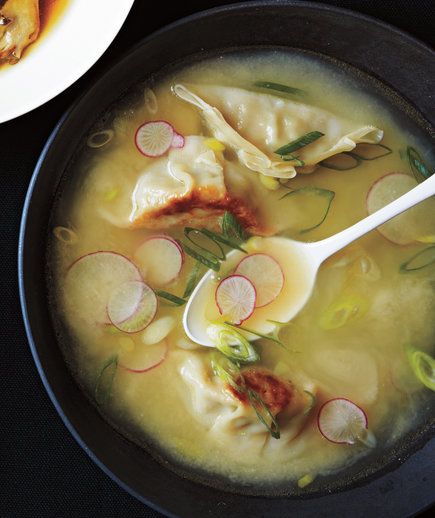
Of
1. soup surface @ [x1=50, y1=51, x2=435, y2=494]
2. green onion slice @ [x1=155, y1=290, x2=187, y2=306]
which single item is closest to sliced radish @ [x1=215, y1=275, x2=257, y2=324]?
soup surface @ [x1=50, y1=51, x2=435, y2=494]

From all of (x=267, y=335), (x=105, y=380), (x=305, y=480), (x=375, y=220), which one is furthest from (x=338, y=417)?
(x=105, y=380)

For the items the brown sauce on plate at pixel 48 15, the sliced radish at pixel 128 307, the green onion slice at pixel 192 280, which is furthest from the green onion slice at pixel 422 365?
the brown sauce on plate at pixel 48 15

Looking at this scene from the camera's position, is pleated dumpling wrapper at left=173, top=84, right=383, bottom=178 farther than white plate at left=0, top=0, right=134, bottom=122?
Yes

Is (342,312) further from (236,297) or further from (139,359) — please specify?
(139,359)

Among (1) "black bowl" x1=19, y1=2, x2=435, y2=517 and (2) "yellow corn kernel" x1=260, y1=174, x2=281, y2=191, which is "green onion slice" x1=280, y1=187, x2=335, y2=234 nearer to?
(2) "yellow corn kernel" x1=260, y1=174, x2=281, y2=191

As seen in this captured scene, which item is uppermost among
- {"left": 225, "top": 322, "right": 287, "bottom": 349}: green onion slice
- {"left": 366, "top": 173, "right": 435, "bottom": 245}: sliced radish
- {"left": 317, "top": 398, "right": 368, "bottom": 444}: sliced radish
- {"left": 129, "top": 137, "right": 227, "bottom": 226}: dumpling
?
{"left": 129, "top": 137, "right": 227, "bottom": 226}: dumpling

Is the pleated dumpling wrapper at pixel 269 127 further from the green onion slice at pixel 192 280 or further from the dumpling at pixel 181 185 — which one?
the green onion slice at pixel 192 280
